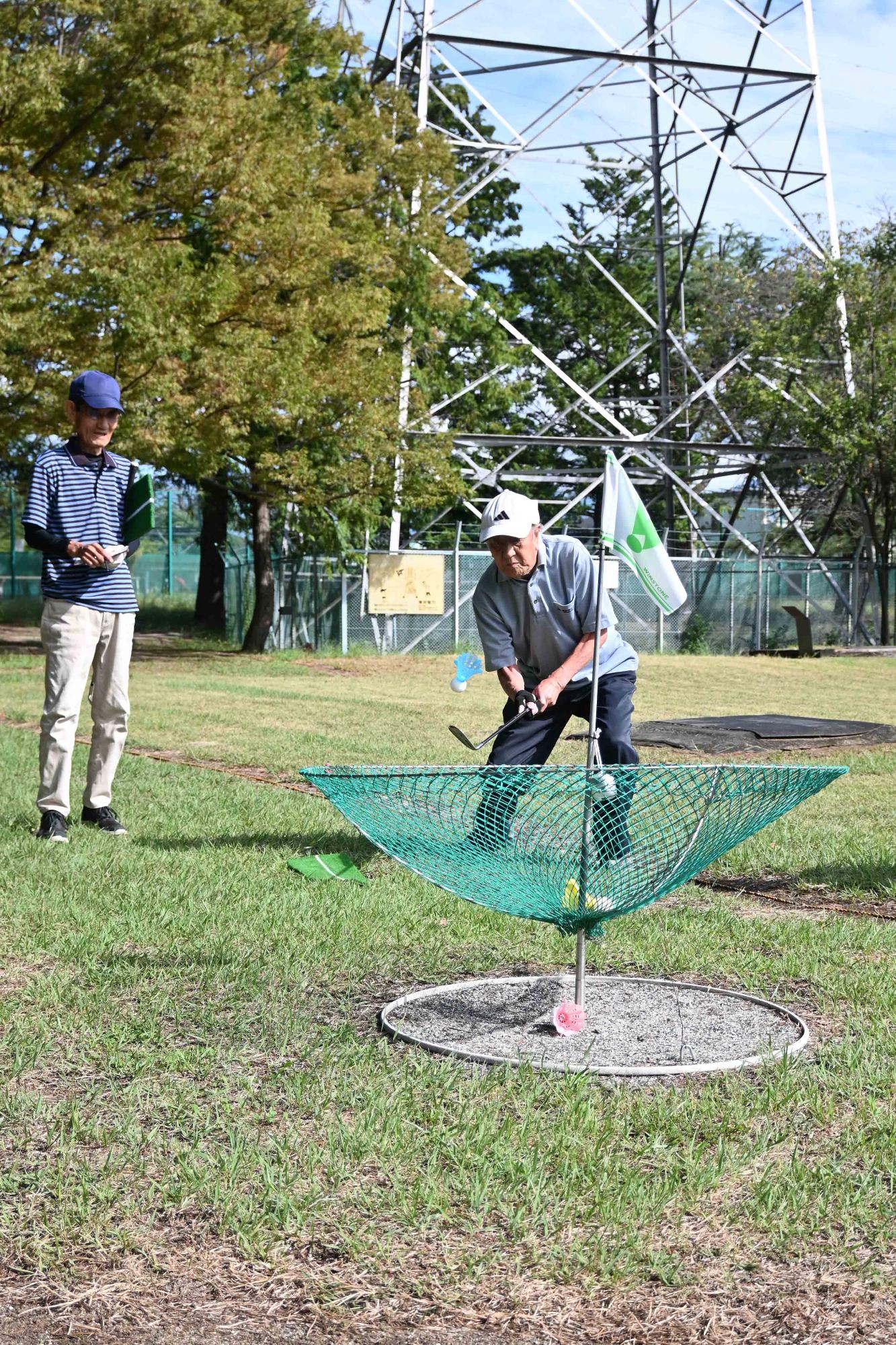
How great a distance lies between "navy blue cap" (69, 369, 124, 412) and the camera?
7.38m

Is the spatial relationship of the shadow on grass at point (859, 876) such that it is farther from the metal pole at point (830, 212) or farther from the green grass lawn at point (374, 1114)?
the metal pole at point (830, 212)

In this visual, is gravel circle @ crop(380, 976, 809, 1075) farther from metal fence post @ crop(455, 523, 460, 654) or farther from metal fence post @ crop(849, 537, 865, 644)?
metal fence post @ crop(849, 537, 865, 644)

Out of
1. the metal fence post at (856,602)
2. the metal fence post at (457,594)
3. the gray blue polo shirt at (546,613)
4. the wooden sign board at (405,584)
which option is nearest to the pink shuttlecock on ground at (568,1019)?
the gray blue polo shirt at (546,613)

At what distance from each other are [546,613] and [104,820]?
2952 mm

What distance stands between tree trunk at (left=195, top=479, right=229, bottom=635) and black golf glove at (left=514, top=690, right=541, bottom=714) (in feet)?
92.5

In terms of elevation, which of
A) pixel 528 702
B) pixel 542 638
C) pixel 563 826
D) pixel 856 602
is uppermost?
pixel 856 602

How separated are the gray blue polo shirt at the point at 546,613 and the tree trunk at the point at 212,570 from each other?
91.0ft

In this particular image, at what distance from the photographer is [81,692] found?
7.58 metres

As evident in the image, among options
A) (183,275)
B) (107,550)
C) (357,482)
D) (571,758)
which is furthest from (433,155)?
(107,550)

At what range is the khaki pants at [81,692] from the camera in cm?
752

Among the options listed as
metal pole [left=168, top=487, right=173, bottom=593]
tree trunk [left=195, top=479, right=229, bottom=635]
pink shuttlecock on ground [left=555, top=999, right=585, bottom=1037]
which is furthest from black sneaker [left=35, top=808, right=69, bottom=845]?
metal pole [left=168, top=487, right=173, bottom=593]

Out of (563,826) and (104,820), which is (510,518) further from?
(104,820)

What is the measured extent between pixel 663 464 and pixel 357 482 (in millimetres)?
11745

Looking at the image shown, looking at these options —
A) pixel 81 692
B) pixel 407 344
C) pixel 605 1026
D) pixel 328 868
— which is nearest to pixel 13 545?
pixel 407 344
